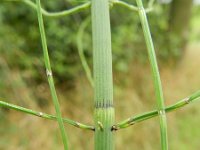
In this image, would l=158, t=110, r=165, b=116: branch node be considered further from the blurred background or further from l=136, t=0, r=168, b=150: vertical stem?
the blurred background

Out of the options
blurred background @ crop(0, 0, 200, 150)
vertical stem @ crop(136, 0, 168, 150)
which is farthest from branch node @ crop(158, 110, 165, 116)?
blurred background @ crop(0, 0, 200, 150)

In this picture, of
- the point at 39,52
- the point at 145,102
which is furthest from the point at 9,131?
the point at 145,102

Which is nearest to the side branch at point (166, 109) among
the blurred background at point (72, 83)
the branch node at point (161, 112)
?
the branch node at point (161, 112)

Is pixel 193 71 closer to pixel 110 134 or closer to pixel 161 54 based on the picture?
pixel 161 54

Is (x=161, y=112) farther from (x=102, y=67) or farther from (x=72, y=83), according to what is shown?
(x=72, y=83)

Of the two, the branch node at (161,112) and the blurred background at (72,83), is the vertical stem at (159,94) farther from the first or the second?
the blurred background at (72,83)

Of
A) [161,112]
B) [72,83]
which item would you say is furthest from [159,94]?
[72,83]
